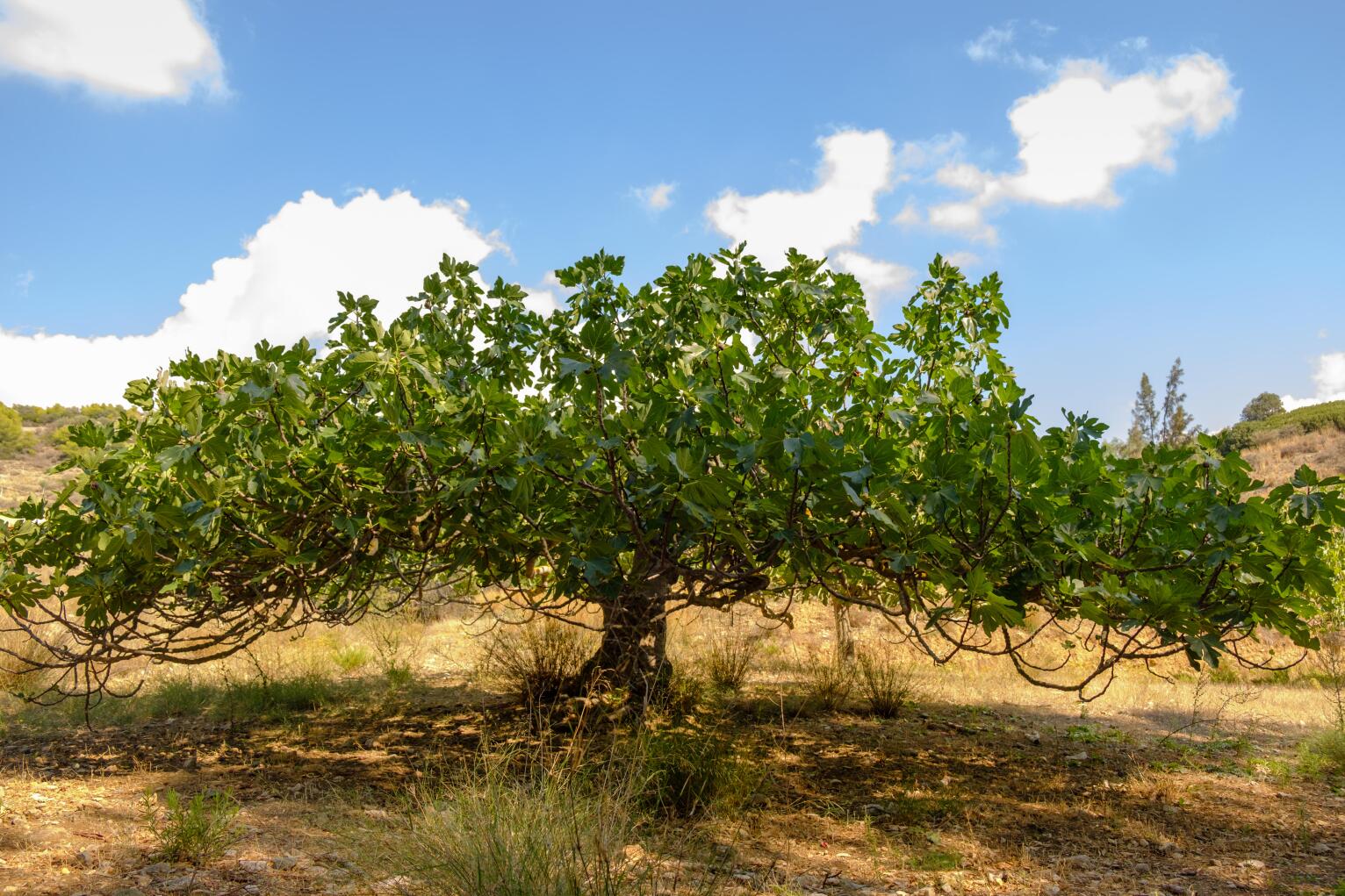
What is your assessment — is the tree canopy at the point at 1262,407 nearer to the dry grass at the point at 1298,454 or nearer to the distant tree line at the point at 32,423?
A: the dry grass at the point at 1298,454

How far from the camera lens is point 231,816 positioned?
420cm

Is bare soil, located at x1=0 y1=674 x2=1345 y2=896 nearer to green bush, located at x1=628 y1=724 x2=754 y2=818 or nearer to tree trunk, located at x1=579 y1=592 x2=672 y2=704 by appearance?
green bush, located at x1=628 y1=724 x2=754 y2=818

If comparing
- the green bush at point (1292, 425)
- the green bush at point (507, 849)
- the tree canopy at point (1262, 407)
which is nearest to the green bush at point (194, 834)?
the green bush at point (507, 849)

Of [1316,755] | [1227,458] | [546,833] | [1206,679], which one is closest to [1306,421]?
[1206,679]

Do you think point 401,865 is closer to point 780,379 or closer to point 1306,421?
point 780,379

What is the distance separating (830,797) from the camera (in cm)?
534

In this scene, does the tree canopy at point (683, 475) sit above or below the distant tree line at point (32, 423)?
below

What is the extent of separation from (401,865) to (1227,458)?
3.71 m

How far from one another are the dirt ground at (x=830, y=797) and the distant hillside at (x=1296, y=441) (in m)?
24.1

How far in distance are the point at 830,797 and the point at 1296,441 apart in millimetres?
36651

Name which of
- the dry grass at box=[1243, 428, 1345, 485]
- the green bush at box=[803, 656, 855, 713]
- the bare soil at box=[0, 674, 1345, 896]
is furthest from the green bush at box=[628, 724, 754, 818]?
the dry grass at box=[1243, 428, 1345, 485]

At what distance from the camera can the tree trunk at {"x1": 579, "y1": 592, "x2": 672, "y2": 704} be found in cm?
648

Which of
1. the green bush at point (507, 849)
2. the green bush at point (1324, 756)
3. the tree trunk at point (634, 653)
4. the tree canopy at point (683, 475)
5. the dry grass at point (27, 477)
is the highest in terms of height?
the dry grass at point (27, 477)

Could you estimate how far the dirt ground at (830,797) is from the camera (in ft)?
12.8
